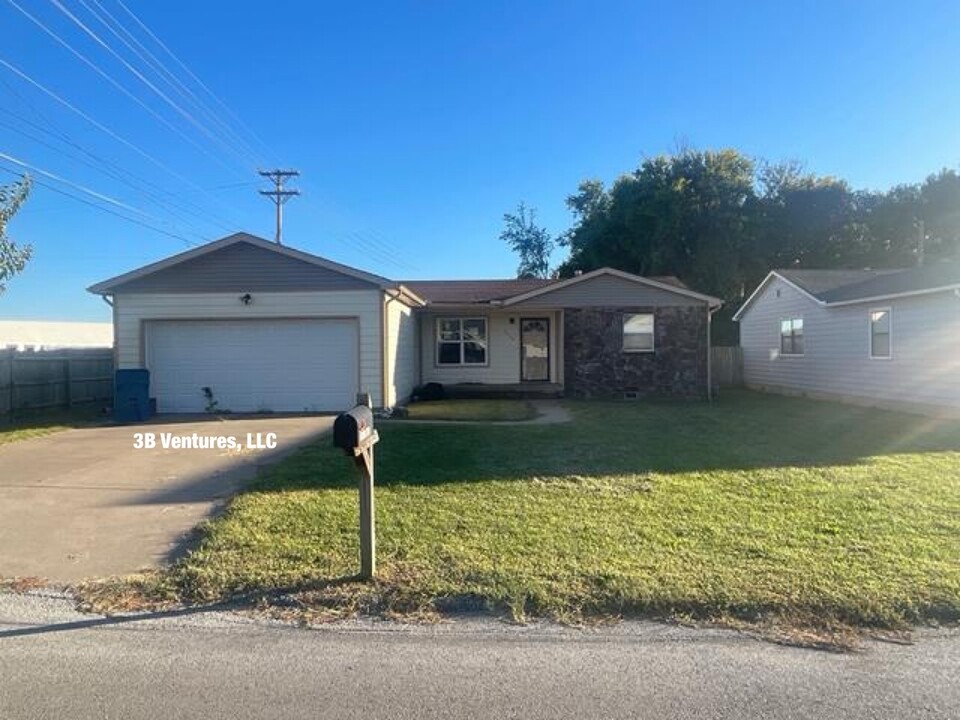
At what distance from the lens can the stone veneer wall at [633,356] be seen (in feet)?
62.6

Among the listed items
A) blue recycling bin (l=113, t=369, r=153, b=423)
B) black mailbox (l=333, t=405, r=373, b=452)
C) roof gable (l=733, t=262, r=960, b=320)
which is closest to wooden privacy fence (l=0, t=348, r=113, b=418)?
blue recycling bin (l=113, t=369, r=153, b=423)

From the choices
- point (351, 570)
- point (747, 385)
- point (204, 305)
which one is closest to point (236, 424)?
point (204, 305)

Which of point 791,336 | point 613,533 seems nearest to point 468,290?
point 791,336

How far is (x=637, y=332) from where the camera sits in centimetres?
1925

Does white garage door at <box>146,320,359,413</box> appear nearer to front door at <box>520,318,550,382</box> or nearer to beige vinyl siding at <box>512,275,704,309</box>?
beige vinyl siding at <box>512,275,704,309</box>

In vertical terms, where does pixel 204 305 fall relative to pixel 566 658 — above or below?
above

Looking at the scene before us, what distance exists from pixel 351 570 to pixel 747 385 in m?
22.3

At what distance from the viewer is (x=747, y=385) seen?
2483cm

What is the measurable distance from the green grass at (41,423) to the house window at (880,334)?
17.5m

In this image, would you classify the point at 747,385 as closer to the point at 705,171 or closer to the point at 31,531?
the point at 705,171

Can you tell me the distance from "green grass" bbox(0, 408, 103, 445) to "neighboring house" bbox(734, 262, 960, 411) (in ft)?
56.9

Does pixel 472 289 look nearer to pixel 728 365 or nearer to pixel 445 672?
pixel 728 365

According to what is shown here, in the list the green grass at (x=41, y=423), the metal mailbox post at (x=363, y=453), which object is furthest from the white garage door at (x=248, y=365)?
the metal mailbox post at (x=363, y=453)

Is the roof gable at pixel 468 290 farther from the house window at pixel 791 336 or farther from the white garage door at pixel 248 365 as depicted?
the house window at pixel 791 336
